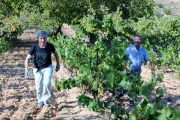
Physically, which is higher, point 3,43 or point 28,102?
point 3,43

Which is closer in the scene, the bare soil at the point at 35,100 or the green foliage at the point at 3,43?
the bare soil at the point at 35,100

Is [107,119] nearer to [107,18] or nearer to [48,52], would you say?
[48,52]

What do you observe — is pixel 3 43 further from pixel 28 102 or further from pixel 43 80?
pixel 43 80

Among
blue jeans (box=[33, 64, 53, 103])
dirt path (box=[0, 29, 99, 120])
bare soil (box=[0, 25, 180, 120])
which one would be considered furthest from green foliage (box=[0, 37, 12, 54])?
blue jeans (box=[33, 64, 53, 103])

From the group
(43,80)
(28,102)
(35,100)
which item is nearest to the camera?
(43,80)

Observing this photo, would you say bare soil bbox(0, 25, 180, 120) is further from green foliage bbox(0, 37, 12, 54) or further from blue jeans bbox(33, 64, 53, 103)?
green foliage bbox(0, 37, 12, 54)

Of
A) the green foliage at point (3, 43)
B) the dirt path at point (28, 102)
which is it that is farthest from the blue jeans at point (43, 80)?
the green foliage at point (3, 43)

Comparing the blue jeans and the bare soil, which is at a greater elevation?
Result: the blue jeans

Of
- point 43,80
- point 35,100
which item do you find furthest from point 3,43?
point 43,80

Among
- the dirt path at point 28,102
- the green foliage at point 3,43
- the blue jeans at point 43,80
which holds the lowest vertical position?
the dirt path at point 28,102

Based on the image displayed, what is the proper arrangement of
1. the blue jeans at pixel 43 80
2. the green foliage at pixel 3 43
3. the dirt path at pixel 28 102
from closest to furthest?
the dirt path at pixel 28 102
the blue jeans at pixel 43 80
the green foliage at pixel 3 43

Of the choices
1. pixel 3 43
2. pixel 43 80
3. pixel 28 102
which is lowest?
pixel 28 102

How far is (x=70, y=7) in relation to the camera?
9.78m

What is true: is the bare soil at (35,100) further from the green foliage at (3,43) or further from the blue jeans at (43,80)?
the green foliage at (3,43)
